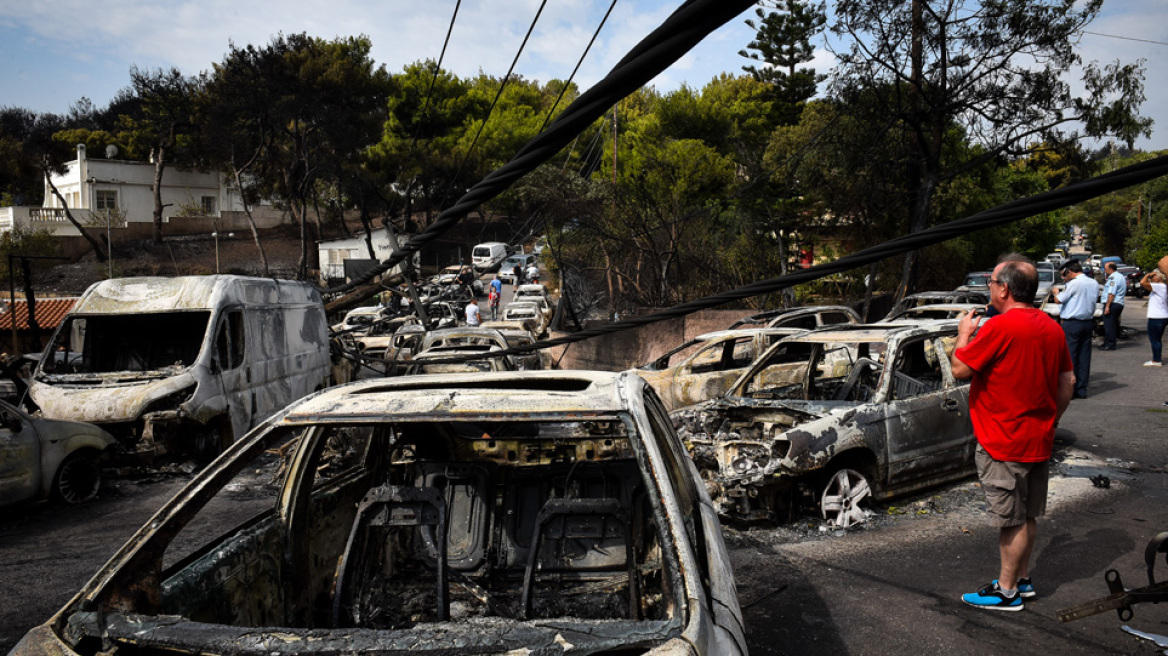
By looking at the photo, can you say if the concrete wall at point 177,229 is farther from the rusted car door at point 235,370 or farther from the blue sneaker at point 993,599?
the blue sneaker at point 993,599

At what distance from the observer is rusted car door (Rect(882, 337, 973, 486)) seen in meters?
6.34

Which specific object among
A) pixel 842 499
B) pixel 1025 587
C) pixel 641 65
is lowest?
pixel 1025 587

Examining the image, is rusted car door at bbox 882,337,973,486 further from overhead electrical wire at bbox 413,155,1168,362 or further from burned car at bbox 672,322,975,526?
overhead electrical wire at bbox 413,155,1168,362

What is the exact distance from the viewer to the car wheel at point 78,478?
771 centimetres

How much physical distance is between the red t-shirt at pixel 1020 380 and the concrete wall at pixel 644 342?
34.3ft

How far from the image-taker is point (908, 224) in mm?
19344

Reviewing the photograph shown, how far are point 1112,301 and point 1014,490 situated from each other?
13414mm

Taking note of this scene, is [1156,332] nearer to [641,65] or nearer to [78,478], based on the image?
[641,65]

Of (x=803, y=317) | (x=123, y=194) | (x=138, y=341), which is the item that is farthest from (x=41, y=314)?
(x=123, y=194)

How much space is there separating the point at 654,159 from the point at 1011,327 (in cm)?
2120

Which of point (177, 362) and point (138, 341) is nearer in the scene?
point (177, 362)

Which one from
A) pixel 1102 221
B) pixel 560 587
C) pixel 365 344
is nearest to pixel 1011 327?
pixel 560 587

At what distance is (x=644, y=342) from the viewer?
52.1 ft

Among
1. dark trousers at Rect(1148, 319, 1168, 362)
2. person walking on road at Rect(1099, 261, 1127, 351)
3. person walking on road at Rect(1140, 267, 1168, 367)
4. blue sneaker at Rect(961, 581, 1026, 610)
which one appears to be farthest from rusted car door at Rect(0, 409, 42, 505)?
person walking on road at Rect(1099, 261, 1127, 351)
